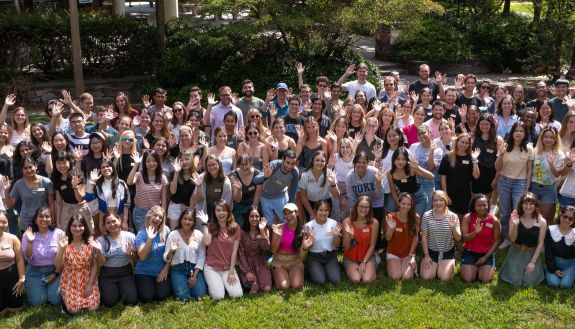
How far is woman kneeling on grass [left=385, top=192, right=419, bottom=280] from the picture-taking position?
693 centimetres

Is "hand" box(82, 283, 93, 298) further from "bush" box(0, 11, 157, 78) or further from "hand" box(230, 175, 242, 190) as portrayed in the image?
"bush" box(0, 11, 157, 78)

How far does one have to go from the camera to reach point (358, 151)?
25.6ft

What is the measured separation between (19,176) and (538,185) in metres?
6.07

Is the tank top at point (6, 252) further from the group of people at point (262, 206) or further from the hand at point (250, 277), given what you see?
the hand at point (250, 277)

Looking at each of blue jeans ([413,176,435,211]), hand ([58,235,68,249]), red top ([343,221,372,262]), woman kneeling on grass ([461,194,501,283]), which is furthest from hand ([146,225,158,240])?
woman kneeling on grass ([461,194,501,283])

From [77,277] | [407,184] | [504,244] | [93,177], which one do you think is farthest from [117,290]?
[504,244]

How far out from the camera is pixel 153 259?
6.56m

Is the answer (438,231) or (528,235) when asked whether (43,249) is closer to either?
(438,231)

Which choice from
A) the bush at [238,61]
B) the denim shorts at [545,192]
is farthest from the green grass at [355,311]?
the bush at [238,61]

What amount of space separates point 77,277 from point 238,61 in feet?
29.1

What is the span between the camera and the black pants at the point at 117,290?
638 cm

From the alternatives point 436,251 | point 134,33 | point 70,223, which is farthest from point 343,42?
point 70,223

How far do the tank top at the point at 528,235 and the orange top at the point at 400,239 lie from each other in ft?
3.78

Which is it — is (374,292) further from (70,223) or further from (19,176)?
(19,176)
